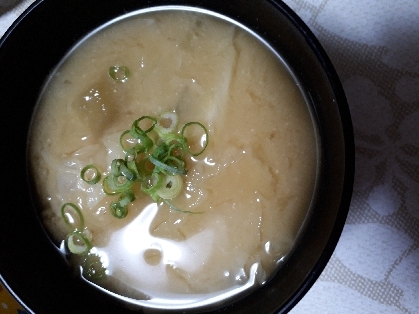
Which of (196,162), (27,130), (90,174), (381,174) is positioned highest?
(27,130)

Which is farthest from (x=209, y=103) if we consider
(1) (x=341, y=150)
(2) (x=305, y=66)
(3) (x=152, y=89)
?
(1) (x=341, y=150)

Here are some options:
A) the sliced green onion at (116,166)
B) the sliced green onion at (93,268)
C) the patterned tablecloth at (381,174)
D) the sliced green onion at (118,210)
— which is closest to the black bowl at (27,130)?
the sliced green onion at (93,268)

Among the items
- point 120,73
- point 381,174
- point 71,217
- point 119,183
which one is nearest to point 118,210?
point 119,183

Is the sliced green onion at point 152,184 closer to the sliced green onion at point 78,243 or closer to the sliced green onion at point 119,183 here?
the sliced green onion at point 119,183

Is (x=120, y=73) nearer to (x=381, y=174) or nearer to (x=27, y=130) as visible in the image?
(x=27, y=130)

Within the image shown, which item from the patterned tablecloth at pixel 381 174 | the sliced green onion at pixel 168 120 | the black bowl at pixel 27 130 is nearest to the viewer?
the black bowl at pixel 27 130

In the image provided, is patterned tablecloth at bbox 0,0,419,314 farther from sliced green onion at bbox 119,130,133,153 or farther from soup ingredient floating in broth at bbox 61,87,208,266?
sliced green onion at bbox 119,130,133,153
